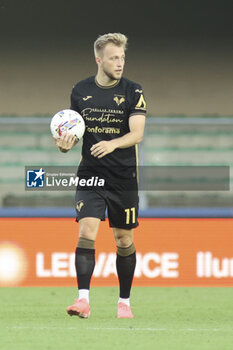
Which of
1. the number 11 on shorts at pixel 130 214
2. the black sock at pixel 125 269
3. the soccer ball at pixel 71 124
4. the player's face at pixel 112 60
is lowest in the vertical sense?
the black sock at pixel 125 269

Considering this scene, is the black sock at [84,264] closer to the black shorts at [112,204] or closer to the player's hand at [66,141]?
the black shorts at [112,204]

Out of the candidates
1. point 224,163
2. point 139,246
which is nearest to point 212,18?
point 224,163

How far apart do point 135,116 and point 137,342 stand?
1787mm

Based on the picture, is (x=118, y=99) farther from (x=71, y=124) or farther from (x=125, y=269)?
(x=125, y=269)

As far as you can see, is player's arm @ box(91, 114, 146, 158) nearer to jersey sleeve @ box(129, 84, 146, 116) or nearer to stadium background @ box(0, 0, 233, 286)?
jersey sleeve @ box(129, 84, 146, 116)

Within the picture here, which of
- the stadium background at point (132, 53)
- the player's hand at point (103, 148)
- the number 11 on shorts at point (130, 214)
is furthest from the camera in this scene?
the stadium background at point (132, 53)

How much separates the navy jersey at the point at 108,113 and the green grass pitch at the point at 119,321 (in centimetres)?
114

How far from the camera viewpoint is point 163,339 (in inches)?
266

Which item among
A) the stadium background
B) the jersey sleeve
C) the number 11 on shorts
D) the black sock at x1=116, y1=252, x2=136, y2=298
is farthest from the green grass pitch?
the stadium background

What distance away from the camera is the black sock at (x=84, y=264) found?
7562mm

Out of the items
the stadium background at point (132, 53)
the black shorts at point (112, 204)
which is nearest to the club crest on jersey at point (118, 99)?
the black shorts at point (112, 204)

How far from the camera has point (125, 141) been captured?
7.57m

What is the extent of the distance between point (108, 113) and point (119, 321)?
146 cm

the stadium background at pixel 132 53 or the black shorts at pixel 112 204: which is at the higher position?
the stadium background at pixel 132 53
